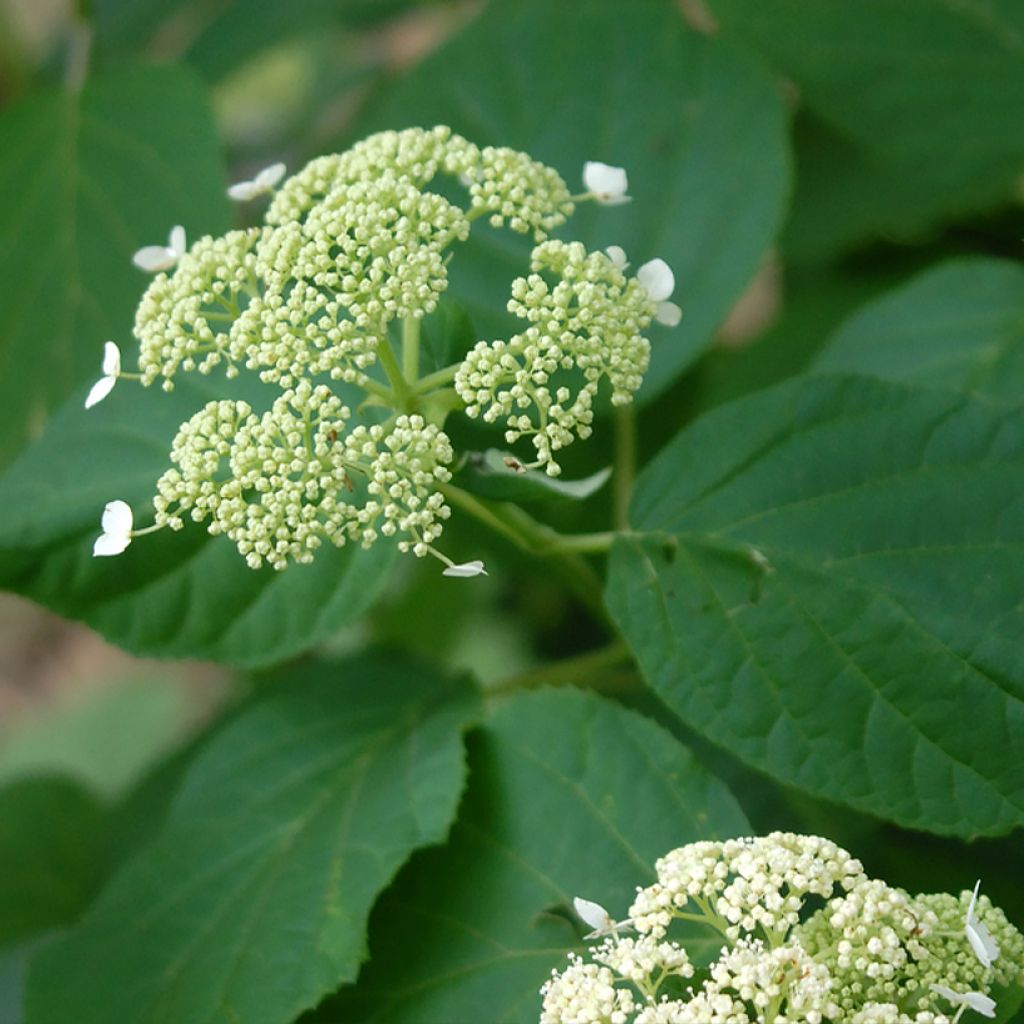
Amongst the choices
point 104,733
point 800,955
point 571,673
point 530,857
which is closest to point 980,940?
point 800,955

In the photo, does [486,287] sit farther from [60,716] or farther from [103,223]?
[60,716]

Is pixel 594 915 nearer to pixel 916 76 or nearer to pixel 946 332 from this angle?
pixel 946 332

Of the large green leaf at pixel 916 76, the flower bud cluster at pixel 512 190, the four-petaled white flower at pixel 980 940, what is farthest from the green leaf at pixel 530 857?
the large green leaf at pixel 916 76

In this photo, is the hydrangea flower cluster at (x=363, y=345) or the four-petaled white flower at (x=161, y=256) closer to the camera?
the hydrangea flower cluster at (x=363, y=345)

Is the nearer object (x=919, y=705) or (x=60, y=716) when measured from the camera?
(x=919, y=705)

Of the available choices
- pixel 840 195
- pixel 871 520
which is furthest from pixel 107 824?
pixel 840 195

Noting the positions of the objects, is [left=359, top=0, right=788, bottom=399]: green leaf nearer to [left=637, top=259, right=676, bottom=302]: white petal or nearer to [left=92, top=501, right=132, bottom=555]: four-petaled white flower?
[left=637, top=259, right=676, bottom=302]: white petal

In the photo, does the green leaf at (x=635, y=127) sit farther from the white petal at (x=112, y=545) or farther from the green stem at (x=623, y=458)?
the white petal at (x=112, y=545)
